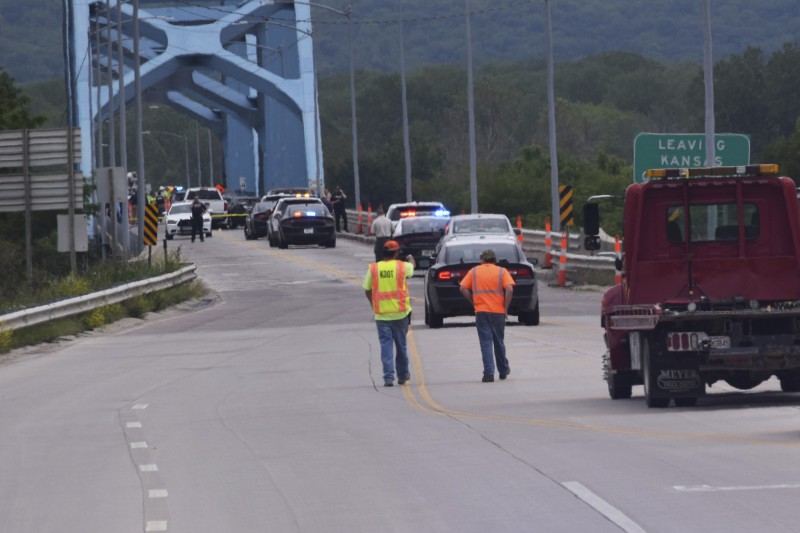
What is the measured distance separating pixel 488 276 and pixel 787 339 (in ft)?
17.1

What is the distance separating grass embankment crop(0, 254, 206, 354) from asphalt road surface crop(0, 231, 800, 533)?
3.04 meters

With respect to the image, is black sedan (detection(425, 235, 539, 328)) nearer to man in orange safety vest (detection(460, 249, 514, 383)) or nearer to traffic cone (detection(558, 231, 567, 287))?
man in orange safety vest (detection(460, 249, 514, 383))

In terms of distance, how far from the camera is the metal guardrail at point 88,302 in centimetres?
3028

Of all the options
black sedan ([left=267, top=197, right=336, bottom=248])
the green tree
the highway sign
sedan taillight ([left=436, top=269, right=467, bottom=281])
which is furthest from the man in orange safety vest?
the green tree

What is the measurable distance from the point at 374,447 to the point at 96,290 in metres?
24.1

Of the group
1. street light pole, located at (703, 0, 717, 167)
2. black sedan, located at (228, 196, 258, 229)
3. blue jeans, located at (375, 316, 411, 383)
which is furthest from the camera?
black sedan, located at (228, 196, 258, 229)

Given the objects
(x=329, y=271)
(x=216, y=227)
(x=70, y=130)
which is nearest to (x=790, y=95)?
(x=216, y=227)

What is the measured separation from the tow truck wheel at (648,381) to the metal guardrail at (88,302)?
1500cm

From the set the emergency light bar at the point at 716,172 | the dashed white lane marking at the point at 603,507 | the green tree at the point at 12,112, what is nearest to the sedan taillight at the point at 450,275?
the emergency light bar at the point at 716,172

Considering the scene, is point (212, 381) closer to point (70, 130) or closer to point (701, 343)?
point (701, 343)

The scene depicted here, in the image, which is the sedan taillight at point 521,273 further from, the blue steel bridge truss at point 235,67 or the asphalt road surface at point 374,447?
the blue steel bridge truss at point 235,67

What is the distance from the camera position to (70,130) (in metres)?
42.0

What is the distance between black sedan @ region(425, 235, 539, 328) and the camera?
101 ft

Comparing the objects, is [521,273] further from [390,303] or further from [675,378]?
[675,378]
